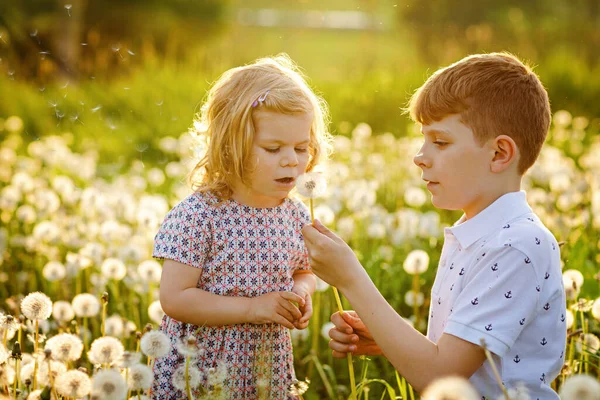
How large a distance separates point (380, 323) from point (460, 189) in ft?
1.37

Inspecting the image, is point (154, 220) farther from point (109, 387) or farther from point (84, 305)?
point (109, 387)

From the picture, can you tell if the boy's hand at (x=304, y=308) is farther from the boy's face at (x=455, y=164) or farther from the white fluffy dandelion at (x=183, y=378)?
the boy's face at (x=455, y=164)

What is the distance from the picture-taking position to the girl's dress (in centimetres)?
235

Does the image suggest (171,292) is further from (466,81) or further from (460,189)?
(466,81)

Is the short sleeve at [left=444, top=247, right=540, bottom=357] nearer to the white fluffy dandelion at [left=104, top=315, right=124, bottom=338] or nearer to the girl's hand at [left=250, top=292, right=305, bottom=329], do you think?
the girl's hand at [left=250, top=292, right=305, bottom=329]

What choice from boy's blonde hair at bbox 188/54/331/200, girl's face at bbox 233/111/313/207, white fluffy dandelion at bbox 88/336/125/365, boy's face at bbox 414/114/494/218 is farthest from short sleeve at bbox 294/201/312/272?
white fluffy dandelion at bbox 88/336/125/365

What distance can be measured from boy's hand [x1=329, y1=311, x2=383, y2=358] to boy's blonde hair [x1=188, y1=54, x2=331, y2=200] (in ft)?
1.72

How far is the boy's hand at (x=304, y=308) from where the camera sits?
226 cm

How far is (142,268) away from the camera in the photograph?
3.14m

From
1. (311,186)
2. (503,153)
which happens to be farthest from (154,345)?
(503,153)

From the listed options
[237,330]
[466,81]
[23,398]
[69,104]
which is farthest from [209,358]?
[69,104]

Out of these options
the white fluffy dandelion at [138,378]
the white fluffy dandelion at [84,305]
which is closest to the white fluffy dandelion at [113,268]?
the white fluffy dandelion at [84,305]

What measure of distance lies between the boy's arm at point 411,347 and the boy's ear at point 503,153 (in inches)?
18.0

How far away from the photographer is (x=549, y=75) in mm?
9484
